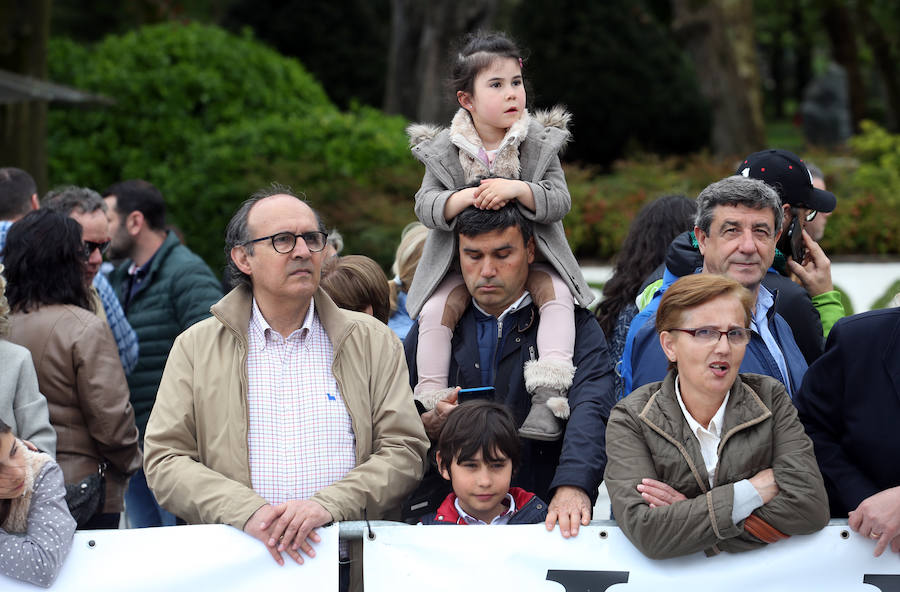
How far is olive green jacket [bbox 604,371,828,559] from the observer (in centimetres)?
337

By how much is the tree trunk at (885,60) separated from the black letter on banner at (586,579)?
23.9 m

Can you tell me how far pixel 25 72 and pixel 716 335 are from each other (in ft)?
36.3

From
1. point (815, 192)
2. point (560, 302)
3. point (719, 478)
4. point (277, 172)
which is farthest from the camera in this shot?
point (277, 172)

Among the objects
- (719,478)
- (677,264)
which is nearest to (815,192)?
(677,264)

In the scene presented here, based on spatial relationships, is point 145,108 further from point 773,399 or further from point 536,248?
point 773,399

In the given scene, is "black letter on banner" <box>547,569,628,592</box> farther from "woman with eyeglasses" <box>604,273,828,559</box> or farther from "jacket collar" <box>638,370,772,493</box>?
"jacket collar" <box>638,370,772,493</box>

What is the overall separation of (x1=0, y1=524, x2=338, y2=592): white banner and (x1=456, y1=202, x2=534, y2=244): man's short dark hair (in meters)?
1.25

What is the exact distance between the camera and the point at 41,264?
190 inches

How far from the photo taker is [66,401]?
4734mm

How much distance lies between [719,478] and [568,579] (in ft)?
1.88

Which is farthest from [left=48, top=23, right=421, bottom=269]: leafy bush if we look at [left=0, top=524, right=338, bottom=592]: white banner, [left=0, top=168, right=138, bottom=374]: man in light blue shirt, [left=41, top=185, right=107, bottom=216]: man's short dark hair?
[left=0, top=524, right=338, bottom=592]: white banner

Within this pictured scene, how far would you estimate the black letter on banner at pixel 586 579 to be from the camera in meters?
3.52

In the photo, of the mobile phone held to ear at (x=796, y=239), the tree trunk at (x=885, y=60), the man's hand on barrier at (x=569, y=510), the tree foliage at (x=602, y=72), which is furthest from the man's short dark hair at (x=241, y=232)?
the tree trunk at (x=885, y=60)

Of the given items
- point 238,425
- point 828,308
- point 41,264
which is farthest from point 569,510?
point 41,264
